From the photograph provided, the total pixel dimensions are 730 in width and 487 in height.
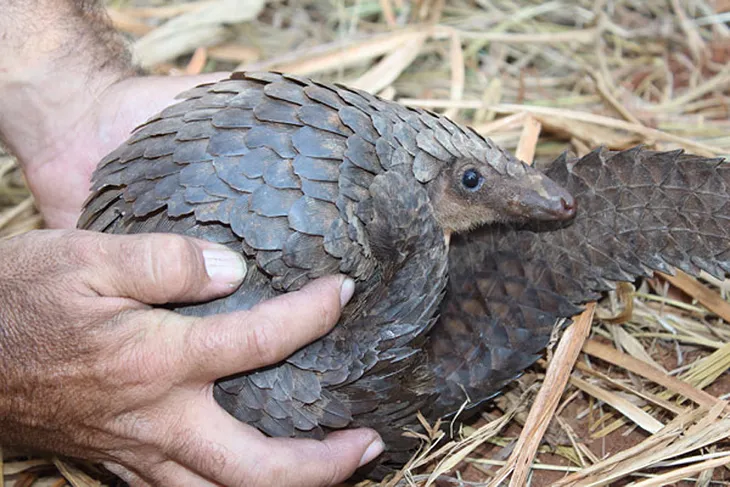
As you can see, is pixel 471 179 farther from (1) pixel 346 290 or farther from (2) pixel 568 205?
(1) pixel 346 290

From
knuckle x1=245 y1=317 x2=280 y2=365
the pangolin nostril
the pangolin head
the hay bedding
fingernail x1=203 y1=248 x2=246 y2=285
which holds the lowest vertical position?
the hay bedding

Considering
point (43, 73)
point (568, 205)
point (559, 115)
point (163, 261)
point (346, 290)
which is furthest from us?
point (559, 115)

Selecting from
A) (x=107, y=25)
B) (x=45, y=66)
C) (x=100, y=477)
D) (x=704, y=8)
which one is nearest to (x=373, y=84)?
(x=107, y=25)

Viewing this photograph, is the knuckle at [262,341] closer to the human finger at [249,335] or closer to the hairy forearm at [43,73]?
the human finger at [249,335]

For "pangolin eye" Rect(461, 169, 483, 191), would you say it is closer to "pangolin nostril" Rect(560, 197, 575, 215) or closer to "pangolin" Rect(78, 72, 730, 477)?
"pangolin" Rect(78, 72, 730, 477)

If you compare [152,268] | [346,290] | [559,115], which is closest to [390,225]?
[346,290]

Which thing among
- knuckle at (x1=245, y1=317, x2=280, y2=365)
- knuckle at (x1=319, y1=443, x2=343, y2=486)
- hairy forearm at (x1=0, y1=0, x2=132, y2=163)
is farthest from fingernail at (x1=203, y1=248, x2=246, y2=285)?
hairy forearm at (x1=0, y1=0, x2=132, y2=163)

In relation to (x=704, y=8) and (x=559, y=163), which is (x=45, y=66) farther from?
(x=704, y=8)
